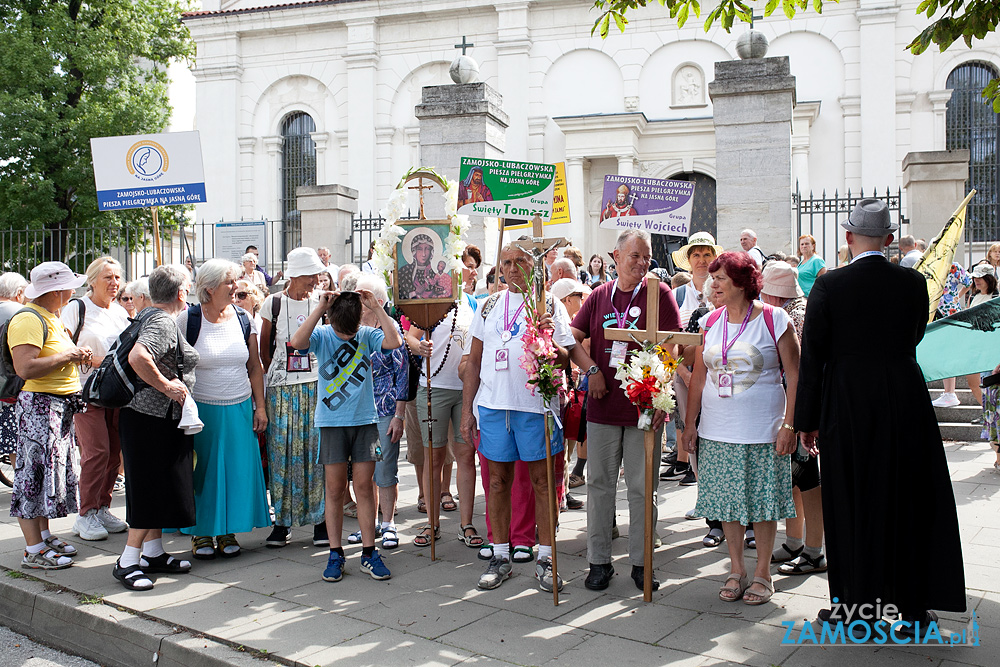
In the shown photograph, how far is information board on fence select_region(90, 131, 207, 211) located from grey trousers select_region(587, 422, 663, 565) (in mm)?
6644

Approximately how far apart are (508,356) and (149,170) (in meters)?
6.56

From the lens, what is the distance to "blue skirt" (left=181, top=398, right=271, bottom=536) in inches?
234

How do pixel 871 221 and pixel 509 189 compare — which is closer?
pixel 871 221

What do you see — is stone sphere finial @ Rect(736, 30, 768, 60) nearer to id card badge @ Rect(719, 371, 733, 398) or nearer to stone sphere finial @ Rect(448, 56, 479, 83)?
stone sphere finial @ Rect(448, 56, 479, 83)

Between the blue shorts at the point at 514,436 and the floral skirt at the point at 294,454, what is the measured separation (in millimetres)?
1671

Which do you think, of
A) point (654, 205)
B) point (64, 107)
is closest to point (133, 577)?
point (654, 205)

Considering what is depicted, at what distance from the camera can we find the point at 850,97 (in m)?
21.7

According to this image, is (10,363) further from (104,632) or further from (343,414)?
(343,414)

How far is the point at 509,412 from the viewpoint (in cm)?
540

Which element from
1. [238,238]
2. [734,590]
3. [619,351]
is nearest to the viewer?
[734,590]

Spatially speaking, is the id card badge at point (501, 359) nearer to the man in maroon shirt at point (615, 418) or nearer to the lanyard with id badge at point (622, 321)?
the man in maroon shirt at point (615, 418)

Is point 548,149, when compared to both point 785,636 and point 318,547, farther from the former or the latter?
point 785,636

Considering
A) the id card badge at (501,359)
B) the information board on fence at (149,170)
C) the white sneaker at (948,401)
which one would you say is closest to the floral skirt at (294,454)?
the id card badge at (501,359)

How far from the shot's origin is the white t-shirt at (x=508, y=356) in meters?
5.37
